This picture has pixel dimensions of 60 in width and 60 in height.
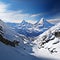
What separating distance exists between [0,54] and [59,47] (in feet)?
252

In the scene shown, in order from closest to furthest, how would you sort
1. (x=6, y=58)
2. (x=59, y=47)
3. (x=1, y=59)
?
(x=1, y=59) < (x=6, y=58) < (x=59, y=47)

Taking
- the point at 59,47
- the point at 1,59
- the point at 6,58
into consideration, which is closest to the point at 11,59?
the point at 6,58

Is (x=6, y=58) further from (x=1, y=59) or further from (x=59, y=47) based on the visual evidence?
(x=59, y=47)

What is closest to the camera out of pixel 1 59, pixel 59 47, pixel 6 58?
pixel 1 59

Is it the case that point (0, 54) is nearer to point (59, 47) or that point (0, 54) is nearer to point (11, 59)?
point (11, 59)

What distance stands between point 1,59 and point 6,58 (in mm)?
1915

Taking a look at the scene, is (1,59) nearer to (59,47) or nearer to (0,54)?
(0,54)

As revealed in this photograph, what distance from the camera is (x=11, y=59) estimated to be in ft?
99.5

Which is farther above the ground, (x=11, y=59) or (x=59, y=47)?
(x=59, y=47)

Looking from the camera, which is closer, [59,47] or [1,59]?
[1,59]

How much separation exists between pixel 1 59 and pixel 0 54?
2.11 metres

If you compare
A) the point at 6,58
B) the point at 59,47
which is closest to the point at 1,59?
the point at 6,58

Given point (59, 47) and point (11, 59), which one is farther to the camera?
point (59, 47)

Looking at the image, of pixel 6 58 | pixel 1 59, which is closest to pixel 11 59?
pixel 6 58
